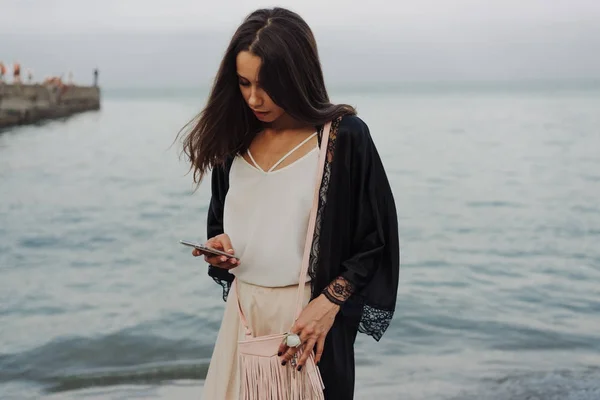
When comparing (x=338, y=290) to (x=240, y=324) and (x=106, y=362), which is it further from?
(x=106, y=362)

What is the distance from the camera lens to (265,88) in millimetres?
1605

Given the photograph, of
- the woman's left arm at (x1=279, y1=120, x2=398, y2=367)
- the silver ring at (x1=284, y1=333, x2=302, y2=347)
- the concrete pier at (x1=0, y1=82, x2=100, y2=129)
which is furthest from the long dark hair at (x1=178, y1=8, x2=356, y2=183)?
the concrete pier at (x1=0, y1=82, x2=100, y2=129)

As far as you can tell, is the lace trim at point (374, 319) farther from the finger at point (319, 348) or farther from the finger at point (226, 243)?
the finger at point (226, 243)

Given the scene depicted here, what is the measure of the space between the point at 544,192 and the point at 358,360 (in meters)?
9.22

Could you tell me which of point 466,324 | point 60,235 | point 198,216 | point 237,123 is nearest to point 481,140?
point 198,216

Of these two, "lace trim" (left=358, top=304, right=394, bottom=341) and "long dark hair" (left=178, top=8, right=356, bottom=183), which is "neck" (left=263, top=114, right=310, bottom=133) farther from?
"lace trim" (left=358, top=304, right=394, bottom=341)

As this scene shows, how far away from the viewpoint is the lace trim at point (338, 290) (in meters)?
1.63

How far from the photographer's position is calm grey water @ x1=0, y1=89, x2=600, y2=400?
13.5 feet

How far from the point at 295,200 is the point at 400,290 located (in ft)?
15.1

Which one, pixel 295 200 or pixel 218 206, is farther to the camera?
pixel 218 206

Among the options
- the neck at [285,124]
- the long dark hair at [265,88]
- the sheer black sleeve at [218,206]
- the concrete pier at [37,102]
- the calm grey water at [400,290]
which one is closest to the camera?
the long dark hair at [265,88]

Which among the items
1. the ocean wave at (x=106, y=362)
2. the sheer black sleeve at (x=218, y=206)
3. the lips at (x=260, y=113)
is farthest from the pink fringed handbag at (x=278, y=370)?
the ocean wave at (x=106, y=362)

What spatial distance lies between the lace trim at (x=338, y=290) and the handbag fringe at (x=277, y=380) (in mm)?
129

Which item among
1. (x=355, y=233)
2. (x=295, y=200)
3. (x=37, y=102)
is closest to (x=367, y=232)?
(x=355, y=233)
